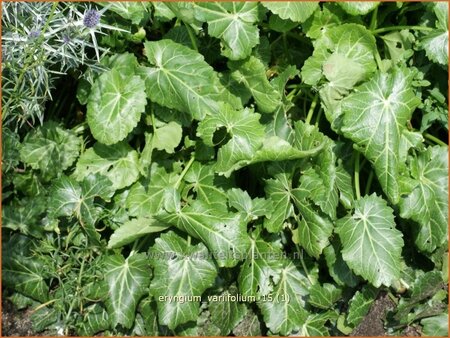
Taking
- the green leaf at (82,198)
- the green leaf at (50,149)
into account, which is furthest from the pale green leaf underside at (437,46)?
the green leaf at (50,149)

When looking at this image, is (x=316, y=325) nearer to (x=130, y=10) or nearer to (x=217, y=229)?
(x=217, y=229)

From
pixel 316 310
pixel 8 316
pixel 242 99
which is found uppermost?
pixel 242 99

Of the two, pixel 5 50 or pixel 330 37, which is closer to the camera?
pixel 5 50

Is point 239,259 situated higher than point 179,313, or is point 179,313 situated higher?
point 239,259

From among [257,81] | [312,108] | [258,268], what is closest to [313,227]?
[258,268]

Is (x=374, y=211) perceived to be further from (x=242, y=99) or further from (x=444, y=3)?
(x=444, y=3)

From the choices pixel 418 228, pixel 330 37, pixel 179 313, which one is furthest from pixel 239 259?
pixel 330 37

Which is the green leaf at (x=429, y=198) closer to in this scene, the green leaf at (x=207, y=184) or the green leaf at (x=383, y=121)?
the green leaf at (x=383, y=121)
